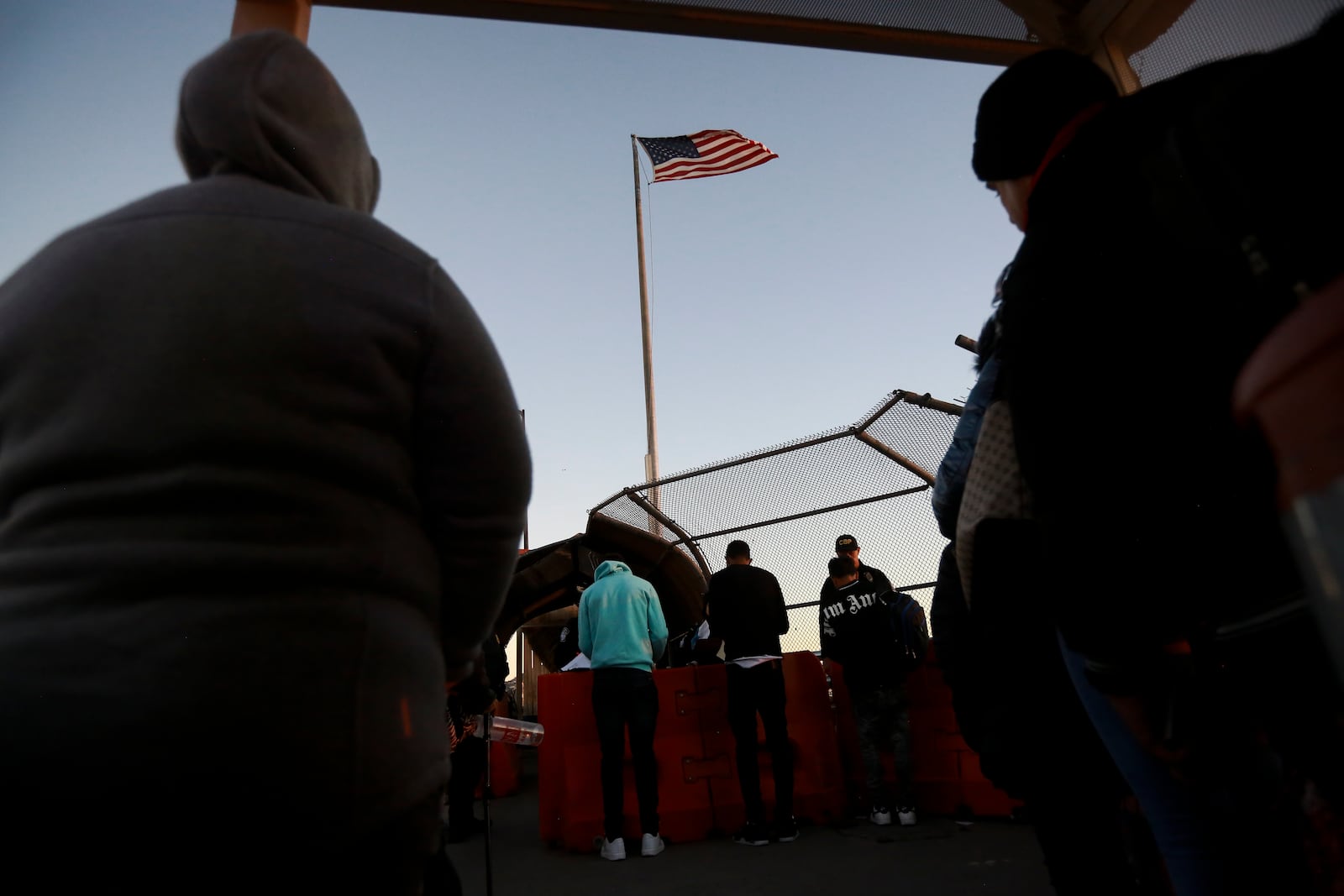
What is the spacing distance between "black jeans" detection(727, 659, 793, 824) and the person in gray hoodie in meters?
4.64

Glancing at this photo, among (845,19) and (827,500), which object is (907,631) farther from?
(845,19)

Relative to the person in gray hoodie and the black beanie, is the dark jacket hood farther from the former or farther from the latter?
the black beanie

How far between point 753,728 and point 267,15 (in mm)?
5021

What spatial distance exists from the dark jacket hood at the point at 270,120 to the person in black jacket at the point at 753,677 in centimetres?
479

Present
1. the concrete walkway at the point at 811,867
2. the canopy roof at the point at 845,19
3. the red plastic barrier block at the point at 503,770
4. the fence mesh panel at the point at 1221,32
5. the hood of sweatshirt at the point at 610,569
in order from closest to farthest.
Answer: the fence mesh panel at the point at 1221,32
the canopy roof at the point at 845,19
the concrete walkway at the point at 811,867
the hood of sweatshirt at the point at 610,569
the red plastic barrier block at the point at 503,770

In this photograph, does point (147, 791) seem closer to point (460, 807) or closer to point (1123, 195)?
point (1123, 195)

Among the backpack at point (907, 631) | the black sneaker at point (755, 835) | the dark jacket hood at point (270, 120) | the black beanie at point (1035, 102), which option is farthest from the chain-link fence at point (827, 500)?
the dark jacket hood at point (270, 120)

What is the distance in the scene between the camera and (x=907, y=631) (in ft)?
18.6

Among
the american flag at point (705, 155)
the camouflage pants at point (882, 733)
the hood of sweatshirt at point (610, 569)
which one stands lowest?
the camouflage pants at point (882, 733)

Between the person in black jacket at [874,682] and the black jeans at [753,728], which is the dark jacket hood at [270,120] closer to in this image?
the black jeans at [753,728]

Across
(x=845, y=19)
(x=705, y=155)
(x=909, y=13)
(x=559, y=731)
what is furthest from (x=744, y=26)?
(x=705, y=155)

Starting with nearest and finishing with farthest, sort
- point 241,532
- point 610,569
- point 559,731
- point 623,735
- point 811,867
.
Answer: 1. point 241,532
2. point 811,867
3. point 623,735
4. point 610,569
5. point 559,731

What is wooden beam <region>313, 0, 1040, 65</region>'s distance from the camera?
8.92 ft

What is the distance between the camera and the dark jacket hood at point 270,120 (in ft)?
4.64
